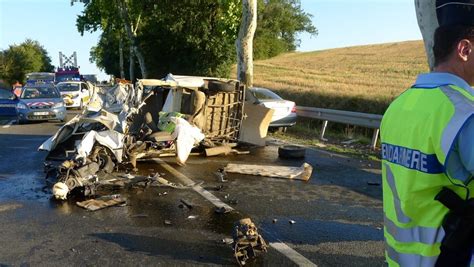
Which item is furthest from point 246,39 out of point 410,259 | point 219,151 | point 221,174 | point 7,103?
point 410,259

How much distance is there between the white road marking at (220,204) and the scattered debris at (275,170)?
983 mm

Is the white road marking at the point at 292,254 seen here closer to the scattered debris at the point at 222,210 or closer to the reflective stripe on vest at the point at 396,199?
the scattered debris at the point at 222,210

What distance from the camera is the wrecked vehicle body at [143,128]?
7825mm

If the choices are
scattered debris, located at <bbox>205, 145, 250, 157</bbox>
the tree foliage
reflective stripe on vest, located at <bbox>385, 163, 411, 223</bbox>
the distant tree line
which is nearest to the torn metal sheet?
scattered debris, located at <bbox>205, 145, 250, 157</bbox>

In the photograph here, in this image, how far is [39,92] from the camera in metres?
20.8

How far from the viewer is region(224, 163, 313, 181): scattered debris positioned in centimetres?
859

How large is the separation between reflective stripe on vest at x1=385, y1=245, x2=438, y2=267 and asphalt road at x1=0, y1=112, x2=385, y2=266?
2.67m

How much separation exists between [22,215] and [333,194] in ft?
13.9

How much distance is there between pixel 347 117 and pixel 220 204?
25.2ft

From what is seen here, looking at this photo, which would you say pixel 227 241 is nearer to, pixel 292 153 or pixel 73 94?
pixel 292 153

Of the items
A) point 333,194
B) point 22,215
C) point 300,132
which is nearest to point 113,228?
point 22,215

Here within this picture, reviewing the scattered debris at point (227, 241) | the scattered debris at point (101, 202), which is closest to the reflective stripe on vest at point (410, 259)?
the scattered debris at point (227, 241)

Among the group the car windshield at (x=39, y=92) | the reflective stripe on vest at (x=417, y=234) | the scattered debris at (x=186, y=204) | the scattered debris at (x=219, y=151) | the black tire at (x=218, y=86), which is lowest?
the car windshield at (x=39, y=92)

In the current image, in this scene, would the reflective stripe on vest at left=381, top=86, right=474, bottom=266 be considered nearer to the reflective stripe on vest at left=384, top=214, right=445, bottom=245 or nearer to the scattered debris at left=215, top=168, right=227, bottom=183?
the reflective stripe on vest at left=384, top=214, right=445, bottom=245
